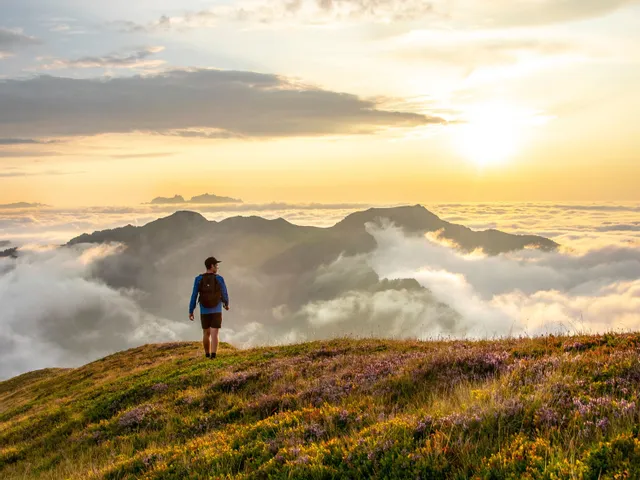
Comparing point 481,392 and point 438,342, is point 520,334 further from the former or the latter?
point 481,392

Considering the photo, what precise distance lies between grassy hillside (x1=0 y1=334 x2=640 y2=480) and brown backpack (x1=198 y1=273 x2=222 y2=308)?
5.57 metres

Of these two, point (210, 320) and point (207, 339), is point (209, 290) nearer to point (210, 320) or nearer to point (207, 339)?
point (210, 320)

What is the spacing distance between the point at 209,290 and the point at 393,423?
14749mm

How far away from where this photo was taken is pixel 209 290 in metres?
20.5

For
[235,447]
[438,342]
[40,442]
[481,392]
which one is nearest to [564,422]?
[481,392]

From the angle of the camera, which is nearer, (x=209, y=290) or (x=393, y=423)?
(x=393, y=423)

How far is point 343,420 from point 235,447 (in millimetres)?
1995

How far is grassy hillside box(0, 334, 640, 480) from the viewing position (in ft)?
18.4

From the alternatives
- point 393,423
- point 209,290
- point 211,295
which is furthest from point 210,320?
point 393,423

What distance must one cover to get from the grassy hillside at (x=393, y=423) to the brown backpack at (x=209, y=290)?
18.3 feet

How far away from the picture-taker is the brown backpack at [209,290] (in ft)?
66.8

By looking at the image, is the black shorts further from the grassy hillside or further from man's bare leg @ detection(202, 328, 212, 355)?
the grassy hillside

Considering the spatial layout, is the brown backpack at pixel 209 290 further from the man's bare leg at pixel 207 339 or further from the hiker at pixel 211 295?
the man's bare leg at pixel 207 339

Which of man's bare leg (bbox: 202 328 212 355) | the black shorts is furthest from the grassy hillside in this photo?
man's bare leg (bbox: 202 328 212 355)
